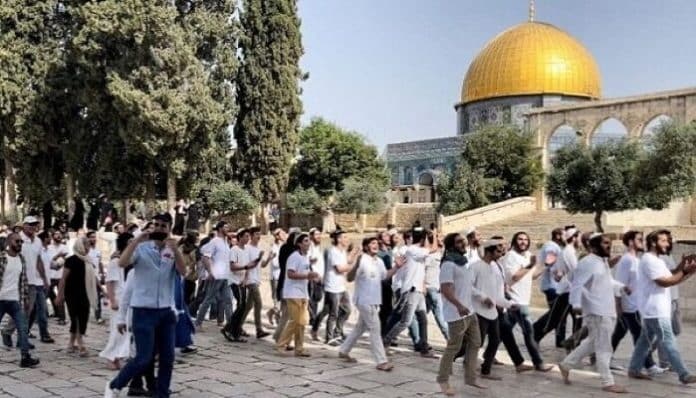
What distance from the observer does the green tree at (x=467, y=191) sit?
33531mm

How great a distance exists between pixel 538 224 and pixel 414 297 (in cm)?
2420

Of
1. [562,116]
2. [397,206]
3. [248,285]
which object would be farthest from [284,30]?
[248,285]

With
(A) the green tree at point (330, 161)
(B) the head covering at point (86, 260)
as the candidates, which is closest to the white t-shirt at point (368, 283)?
(B) the head covering at point (86, 260)

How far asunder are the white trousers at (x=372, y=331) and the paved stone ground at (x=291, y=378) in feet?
0.56

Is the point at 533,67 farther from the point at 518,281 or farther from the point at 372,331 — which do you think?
the point at 372,331

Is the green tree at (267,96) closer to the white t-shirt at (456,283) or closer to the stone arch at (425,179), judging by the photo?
the white t-shirt at (456,283)

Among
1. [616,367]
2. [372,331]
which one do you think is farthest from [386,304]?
[616,367]

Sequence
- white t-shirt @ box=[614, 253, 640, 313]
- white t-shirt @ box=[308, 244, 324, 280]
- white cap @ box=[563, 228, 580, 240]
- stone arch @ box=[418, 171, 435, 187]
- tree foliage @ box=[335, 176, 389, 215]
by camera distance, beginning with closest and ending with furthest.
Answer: white t-shirt @ box=[614, 253, 640, 313] < white cap @ box=[563, 228, 580, 240] < white t-shirt @ box=[308, 244, 324, 280] < tree foliage @ box=[335, 176, 389, 215] < stone arch @ box=[418, 171, 435, 187]

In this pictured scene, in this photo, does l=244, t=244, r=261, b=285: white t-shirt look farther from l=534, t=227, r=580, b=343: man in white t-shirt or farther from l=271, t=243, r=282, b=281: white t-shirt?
l=534, t=227, r=580, b=343: man in white t-shirt

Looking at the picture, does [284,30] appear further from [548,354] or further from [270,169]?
[548,354]

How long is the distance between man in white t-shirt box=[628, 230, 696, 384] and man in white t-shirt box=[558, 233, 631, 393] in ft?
1.10

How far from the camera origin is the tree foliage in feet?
112

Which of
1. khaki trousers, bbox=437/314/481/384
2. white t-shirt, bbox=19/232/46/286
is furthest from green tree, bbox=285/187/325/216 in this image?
khaki trousers, bbox=437/314/481/384

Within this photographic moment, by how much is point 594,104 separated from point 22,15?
2674 centimetres
